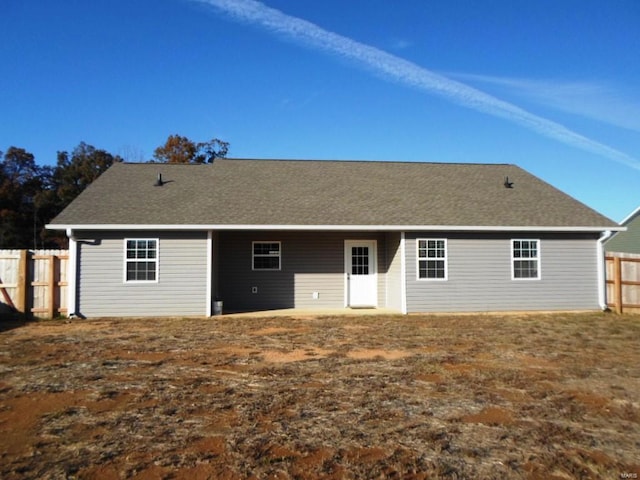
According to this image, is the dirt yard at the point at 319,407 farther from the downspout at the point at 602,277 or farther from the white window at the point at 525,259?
the downspout at the point at 602,277

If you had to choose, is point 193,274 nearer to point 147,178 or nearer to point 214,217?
point 214,217

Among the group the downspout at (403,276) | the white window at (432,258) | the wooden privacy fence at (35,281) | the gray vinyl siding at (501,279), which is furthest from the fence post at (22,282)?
the white window at (432,258)

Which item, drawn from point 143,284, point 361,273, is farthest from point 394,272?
point 143,284

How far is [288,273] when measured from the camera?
15.1 m

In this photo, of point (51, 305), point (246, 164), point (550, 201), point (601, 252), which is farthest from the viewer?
point (246, 164)

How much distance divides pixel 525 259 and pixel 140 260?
1138 centimetres

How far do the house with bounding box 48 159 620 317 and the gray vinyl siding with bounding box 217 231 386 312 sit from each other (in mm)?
33

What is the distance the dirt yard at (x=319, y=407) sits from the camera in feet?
12.8

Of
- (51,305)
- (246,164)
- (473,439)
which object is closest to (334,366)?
(473,439)

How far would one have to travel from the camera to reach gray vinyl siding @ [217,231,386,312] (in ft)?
49.4

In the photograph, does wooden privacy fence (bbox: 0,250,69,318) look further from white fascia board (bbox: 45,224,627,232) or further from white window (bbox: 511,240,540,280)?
white window (bbox: 511,240,540,280)

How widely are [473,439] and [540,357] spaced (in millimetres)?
4320

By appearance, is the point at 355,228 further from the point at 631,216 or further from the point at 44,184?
the point at 44,184

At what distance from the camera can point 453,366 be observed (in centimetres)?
733
